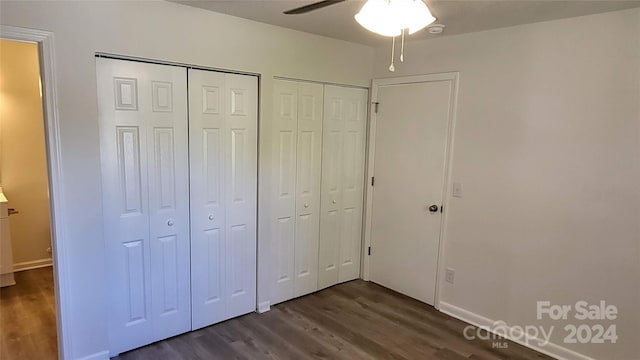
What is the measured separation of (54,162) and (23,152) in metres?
2.31

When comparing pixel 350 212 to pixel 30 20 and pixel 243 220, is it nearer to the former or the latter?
pixel 243 220

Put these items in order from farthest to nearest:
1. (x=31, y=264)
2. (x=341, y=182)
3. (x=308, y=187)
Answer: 1. (x=31, y=264)
2. (x=341, y=182)
3. (x=308, y=187)

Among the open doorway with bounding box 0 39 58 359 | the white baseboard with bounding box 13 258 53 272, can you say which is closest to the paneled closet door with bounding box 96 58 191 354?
the open doorway with bounding box 0 39 58 359

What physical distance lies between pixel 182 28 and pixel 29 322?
8.40 ft

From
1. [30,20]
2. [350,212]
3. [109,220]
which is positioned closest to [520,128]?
[350,212]

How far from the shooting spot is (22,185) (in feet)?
13.1

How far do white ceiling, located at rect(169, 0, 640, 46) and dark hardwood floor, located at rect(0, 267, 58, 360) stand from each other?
2562 millimetres

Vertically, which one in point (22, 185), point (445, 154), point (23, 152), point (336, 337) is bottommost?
point (336, 337)

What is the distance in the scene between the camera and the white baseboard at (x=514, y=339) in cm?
272

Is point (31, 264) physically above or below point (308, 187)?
below

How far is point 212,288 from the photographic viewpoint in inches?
119

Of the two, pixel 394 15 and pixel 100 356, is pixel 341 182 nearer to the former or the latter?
pixel 100 356

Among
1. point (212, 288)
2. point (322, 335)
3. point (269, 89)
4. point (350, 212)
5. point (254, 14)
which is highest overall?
point (254, 14)

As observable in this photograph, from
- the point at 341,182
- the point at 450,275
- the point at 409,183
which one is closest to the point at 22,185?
the point at 341,182
